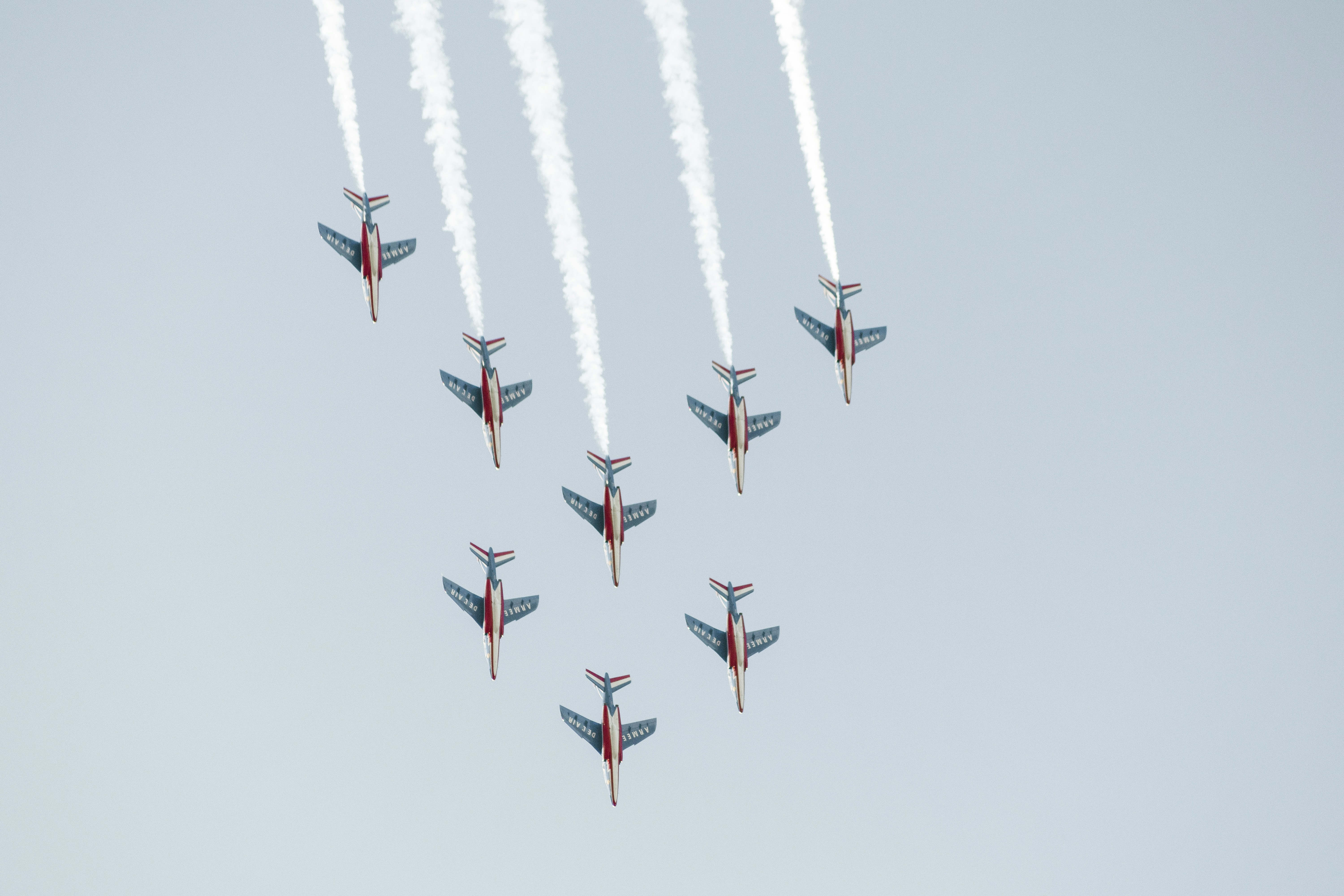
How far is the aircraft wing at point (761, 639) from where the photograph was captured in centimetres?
5594

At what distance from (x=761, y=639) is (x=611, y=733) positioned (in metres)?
7.31

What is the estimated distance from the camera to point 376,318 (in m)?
52.0

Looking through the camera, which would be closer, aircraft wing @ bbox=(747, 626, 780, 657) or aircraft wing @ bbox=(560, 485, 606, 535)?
aircraft wing @ bbox=(560, 485, 606, 535)

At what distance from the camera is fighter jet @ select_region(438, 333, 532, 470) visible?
4947cm

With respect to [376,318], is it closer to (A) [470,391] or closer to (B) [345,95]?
(A) [470,391]

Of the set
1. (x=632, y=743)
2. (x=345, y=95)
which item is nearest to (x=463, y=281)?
(x=345, y=95)

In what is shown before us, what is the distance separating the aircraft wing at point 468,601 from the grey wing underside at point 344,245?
12242 millimetres

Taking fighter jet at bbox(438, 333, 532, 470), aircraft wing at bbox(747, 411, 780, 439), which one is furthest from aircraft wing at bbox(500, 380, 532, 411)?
aircraft wing at bbox(747, 411, 780, 439)

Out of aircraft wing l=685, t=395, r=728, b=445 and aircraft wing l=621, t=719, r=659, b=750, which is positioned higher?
aircraft wing l=685, t=395, r=728, b=445

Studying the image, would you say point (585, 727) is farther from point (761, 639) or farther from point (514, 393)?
point (514, 393)

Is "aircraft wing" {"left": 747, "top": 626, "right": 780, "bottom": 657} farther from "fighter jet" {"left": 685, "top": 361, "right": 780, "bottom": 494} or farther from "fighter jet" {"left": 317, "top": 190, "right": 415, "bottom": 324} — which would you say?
"fighter jet" {"left": 317, "top": 190, "right": 415, "bottom": 324}

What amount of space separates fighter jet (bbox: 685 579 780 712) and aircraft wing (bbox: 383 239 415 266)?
17033 mm

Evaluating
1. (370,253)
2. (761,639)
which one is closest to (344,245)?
(370,253)

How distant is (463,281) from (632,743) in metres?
20.0
